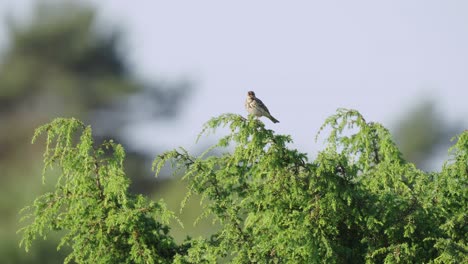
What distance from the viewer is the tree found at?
4.95 m

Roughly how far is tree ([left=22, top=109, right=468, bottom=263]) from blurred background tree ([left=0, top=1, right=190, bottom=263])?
2369 centimetres

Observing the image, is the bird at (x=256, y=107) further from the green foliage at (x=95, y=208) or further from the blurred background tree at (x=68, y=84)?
the blurred background tree at (x=68, y=84)

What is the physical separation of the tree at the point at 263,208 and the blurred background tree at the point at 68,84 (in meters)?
23.7

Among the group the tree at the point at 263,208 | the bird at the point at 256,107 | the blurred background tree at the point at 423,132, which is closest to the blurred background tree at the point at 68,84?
the blurred background tree at the point at 423,132

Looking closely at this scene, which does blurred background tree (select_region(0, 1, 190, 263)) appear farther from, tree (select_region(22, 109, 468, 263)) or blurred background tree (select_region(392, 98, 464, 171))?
tree (select_region(22, 109, 468, 263))

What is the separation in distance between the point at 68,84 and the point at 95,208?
27752 millimetres

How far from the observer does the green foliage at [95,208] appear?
5215 millimetres

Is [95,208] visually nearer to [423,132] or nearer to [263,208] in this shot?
[263,208]

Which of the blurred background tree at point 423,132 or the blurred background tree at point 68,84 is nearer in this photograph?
the blurred background tree at point 68,84

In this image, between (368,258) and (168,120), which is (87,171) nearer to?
(368,258)

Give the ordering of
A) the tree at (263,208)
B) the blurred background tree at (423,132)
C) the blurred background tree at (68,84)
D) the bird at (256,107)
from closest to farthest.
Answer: the tree at (263,208)
the bird at (256,107)
the blurred background tree at (68,84)
the blurred background tree at (423,132)

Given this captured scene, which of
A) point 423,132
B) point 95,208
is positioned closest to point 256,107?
point 95,208

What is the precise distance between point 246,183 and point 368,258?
76 centimetres

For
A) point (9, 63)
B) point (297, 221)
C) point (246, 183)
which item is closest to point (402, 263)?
point (297, 221)
